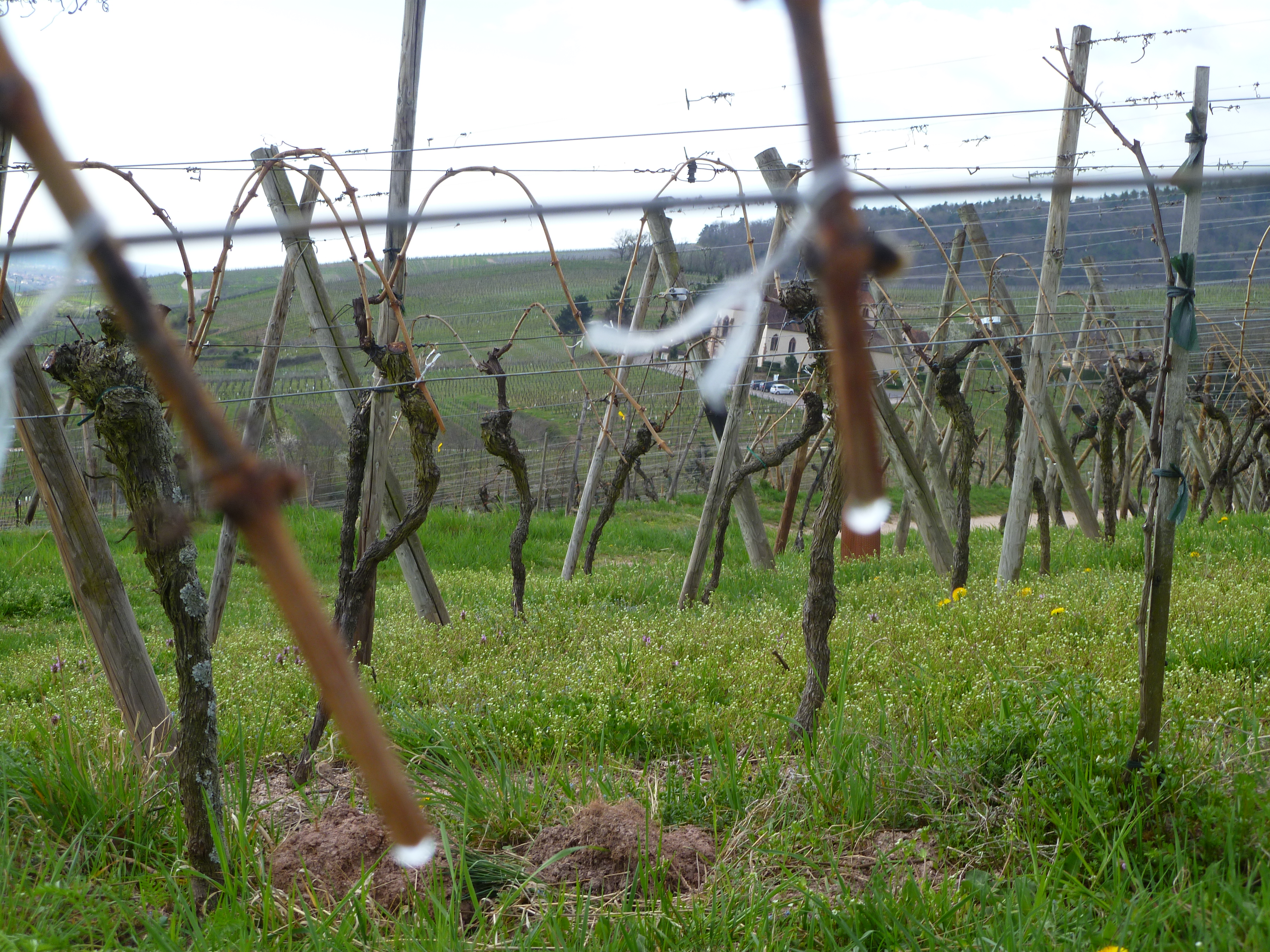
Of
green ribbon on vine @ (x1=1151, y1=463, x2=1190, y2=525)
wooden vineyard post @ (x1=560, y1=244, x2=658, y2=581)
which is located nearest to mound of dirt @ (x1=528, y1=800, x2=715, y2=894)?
green ribbon on vine @ (x1=1151, y1=463, x2=1190, y2=525)

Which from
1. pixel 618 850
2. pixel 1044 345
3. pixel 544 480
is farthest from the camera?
pixel 544 480

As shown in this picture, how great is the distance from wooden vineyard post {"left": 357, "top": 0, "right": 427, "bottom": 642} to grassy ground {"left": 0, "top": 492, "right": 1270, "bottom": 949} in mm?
740

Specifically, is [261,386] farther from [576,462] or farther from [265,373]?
[576,462]

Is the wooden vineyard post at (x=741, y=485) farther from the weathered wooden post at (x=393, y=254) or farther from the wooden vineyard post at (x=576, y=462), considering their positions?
the wooden vineyard post at (x=576, y=462)

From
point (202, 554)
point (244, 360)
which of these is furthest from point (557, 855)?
point (202, 554)

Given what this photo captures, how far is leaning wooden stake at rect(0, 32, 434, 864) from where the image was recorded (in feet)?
0.77

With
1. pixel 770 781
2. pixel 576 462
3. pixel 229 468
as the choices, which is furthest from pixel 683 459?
pixel 229 468

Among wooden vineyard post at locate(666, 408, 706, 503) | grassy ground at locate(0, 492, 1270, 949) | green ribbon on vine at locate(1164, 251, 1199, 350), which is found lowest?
wooden vineyard post at locate(666, 408, 706, 503)

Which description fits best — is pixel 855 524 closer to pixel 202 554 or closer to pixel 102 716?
pixel 102 716

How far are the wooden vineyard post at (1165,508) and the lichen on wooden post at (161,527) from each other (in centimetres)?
237

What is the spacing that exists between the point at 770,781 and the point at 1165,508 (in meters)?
1.33

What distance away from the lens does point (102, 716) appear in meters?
3.17

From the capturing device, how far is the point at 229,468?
24 centimetres

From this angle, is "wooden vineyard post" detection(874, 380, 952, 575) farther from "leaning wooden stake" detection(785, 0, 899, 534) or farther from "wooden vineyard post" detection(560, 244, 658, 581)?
"leaning wooden stake" detection(785, 0, 899, 534)
